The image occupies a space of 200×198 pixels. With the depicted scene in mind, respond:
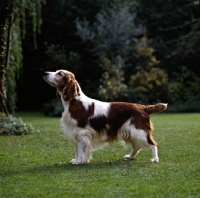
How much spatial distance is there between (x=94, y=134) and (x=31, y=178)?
5.57 ft

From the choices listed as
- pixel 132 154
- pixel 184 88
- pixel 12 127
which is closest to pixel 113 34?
pixel 184 88

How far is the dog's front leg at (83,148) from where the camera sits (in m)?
8.23

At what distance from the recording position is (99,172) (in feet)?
23.8

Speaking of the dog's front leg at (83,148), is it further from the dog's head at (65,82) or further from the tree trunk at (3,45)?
the tree trunk at (3,45)

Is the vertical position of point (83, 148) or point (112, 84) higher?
point (112, 84)

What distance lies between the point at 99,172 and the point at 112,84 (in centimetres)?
1641

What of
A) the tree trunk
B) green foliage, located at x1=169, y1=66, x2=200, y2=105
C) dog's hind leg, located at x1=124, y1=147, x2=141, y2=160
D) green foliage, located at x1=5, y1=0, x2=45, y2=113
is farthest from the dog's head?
green foliage, located at x1=169, y1=66, x2=200, y2=105

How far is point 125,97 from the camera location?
78.0 ft

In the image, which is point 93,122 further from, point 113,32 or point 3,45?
point 113,32

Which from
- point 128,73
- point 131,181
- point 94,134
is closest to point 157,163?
point 94,134

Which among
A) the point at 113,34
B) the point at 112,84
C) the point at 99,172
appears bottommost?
the point at 99,172

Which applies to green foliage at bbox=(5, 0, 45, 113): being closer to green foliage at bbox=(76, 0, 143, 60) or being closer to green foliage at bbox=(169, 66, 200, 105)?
green foliage at bbox=(76, 0, 143, 60)

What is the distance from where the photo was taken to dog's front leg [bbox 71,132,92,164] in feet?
27.0

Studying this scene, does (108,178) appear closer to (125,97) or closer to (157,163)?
(157,163)
